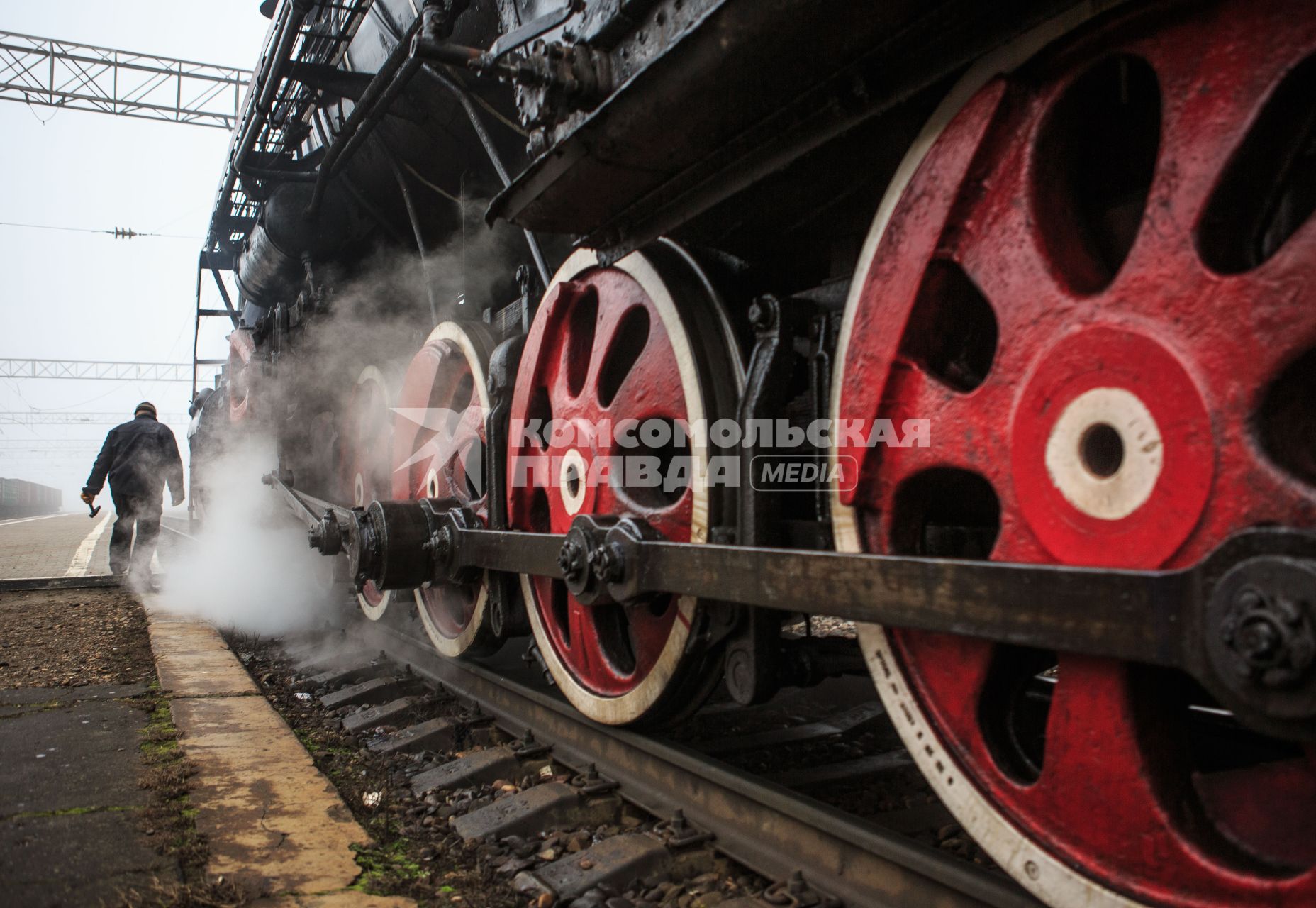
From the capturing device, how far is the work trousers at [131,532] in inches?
317

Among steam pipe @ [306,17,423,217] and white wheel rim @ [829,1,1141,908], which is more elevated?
steam pipe @ [306,17,423,217]

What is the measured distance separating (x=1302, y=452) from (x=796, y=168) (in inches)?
42.0

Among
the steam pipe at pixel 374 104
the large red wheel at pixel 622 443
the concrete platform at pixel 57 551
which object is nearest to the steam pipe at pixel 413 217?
the steam pipe at pixel 374 104

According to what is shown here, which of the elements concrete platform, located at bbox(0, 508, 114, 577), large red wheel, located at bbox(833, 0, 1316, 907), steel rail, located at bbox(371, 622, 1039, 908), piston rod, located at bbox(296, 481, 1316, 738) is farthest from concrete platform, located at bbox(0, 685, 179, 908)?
concrete platform, located at bbox(0, 508, 114, 577)

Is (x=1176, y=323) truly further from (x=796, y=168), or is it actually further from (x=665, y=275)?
(x=665, y=275)

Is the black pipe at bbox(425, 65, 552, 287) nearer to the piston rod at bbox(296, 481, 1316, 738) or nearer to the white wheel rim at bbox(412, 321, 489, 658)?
the white wheel rim at bbox(412, 321, 489, 658)

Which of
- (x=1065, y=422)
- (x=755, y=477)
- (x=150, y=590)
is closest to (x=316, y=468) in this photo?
(x=150, y=590)

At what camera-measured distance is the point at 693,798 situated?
219cm

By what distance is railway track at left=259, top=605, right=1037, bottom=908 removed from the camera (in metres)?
1.67

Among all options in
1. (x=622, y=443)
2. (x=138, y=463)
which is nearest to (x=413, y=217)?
(x=622, y=443)

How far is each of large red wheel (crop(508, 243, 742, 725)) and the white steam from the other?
9.70 ft

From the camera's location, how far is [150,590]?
293 inches

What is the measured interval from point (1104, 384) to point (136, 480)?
28.9 feet

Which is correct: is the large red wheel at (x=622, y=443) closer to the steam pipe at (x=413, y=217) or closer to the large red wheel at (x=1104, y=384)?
the large red wheel at (x=1104, y=384)
